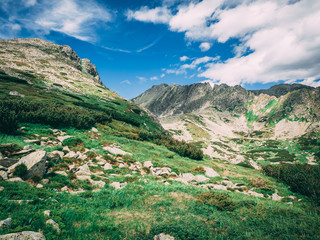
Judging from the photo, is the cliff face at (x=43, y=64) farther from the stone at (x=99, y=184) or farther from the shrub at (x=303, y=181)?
the shrub at (x=303, y=181)

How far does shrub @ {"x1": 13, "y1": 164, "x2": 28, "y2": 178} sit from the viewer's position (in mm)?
8146

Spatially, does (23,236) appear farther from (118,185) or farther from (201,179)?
(201,179)

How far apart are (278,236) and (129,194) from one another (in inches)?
316

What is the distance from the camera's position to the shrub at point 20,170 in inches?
321

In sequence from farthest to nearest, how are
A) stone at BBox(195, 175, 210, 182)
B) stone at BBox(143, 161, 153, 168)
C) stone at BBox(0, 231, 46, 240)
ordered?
stone at BBox(143, 161, 153, 168) → stone at BBox(195, 175, 210, 182) → stone at BBox(0, 231, 46, 240)

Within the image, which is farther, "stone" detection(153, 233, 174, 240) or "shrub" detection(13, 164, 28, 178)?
"shrub" detection(13, 164, 28, 178)

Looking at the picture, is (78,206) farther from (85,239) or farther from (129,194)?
(129,194)

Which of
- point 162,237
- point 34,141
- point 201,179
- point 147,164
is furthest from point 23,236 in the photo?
point 201,179

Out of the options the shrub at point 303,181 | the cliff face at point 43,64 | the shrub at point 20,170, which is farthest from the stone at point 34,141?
the cliff face at point 43,64

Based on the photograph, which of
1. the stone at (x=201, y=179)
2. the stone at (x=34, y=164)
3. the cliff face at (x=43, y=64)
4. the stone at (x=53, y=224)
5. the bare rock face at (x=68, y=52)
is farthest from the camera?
the bare rock face at (x=68, y=52)

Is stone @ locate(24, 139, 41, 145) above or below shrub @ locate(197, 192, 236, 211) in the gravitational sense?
above

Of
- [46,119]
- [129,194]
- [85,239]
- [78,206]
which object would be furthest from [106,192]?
[46,119]

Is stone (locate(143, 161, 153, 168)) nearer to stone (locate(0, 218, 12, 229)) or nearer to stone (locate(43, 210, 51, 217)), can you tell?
stone (locate(43, 210, 51, 217))

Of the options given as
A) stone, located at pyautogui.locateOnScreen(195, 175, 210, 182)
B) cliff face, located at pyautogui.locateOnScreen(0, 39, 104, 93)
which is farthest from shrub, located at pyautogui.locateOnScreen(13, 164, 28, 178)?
cliff face, located at pyautogui.locateOnScreen(0, 39, 104, 93)
